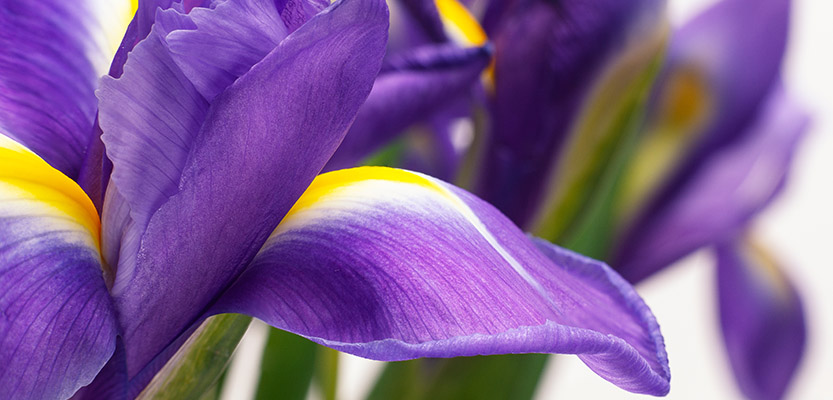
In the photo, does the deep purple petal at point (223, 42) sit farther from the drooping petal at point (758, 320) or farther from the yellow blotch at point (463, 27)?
the drooping petal at point (758, 320)

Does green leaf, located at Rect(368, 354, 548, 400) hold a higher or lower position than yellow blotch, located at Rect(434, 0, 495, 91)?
lower

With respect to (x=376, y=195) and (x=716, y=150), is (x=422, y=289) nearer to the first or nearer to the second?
(x=376, y=195)

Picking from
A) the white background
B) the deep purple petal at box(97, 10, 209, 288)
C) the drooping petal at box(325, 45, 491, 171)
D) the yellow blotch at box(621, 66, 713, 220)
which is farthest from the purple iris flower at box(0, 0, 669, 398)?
the white background

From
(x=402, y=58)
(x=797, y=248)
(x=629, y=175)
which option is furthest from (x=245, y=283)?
(x=797, y=248)

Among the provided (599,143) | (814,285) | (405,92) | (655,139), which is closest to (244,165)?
(405,92)

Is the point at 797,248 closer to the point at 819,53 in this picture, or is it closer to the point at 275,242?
the point at 819,53

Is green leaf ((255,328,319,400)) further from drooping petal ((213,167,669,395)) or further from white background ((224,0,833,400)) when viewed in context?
white background ((224,0,833,400))
